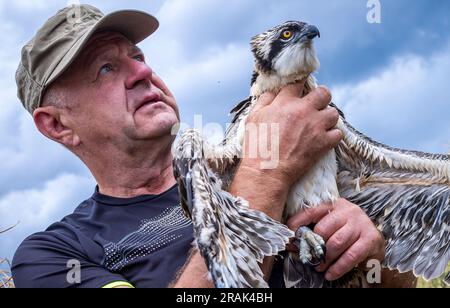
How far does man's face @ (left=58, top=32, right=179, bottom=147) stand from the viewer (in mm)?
4949

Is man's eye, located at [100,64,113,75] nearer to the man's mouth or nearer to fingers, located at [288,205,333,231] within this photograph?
the man's mouth

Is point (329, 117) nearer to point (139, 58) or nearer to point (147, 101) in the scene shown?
point (147, 101)

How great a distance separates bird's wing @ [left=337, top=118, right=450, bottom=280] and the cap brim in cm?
221

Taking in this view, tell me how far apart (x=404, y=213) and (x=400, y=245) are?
0.94ft

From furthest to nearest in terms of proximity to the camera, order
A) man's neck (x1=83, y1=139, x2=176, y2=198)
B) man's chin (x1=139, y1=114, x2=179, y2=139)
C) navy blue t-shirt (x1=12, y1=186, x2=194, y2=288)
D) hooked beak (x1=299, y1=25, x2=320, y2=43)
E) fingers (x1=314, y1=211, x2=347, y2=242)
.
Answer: man's neck (x1=83, y1=139, x2=176, y2=198)
man's chin (x1=139, y1=114, x2=179, y2=139)
hooked beak (x1=299, y1=25, x2=320, y2=43)
fingers (x1=314, y1=211, x2=347, y2=242)
navy blue t-shirt (x1=12, y1=186, x2=194, y2=288)

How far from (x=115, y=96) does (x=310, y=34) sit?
1.80 metres

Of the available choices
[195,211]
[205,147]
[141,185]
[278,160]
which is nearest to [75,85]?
[141,185]

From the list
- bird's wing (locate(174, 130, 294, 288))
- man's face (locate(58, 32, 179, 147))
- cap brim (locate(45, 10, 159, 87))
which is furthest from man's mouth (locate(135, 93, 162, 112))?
bird's wing (locate(174, 130, 294, 288))

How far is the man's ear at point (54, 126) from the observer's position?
17.8ft

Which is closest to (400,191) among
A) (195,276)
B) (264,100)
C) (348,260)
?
(348,260)

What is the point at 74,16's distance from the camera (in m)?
5.59

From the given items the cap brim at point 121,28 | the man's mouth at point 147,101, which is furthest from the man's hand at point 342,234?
the cap brim at point 121,28

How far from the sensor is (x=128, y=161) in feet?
17.0

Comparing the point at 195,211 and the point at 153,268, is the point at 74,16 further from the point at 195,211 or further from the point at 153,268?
the point at 195,211
